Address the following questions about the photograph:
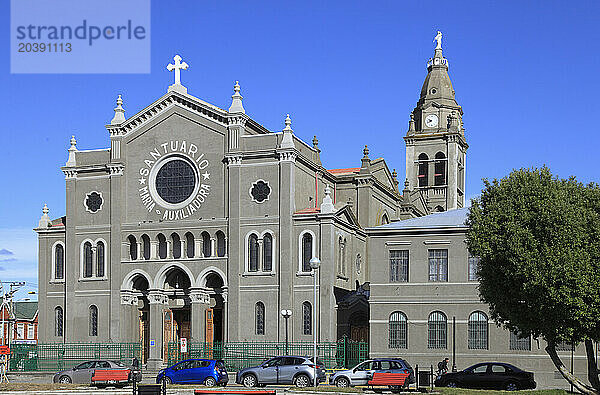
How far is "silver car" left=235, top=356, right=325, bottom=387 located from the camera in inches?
1681

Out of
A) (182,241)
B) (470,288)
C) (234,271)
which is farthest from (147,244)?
(470,288)

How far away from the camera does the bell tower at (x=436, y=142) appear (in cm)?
8550

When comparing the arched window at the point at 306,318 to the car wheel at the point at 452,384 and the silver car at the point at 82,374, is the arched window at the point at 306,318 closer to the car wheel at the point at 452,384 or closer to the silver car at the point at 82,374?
the silver car at the point at 82,374

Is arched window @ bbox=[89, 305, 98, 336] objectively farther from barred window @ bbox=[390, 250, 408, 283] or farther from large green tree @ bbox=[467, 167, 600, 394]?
large green tree @ bbox=[467, 167, 600, 394]

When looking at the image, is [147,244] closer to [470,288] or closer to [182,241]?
[182,241]

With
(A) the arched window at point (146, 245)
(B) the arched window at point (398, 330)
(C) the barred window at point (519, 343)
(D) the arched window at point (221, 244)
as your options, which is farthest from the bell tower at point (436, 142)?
(C) the barred window at point (519, 343)

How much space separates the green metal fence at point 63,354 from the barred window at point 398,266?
18.0 m

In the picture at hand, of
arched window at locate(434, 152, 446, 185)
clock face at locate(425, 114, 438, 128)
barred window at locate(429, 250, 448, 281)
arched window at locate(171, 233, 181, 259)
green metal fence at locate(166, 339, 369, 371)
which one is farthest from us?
clock face at locate(425, 114, 438, 128)

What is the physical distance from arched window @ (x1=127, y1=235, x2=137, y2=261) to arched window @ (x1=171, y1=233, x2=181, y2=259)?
9.33 feet

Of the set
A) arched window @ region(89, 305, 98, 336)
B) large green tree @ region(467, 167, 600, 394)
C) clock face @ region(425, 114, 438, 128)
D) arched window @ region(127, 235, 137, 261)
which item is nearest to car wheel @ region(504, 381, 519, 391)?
large green tree @ region(467, 167, 600, 394)

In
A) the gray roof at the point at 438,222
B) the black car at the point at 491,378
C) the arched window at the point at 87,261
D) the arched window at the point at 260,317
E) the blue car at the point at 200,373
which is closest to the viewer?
the black car at the point at 491,378

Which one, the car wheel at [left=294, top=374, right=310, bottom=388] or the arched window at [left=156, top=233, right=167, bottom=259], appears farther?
the arched window at [left=156, top=233, right=167, bottom=259]

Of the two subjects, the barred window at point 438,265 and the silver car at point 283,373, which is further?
the barred window at point 438,265

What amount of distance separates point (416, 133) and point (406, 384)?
164 ft
